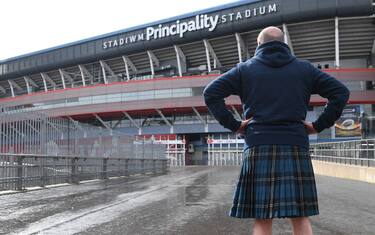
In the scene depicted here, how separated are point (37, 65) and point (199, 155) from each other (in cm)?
3224

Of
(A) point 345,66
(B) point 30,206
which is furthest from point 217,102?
(A) point 345,66

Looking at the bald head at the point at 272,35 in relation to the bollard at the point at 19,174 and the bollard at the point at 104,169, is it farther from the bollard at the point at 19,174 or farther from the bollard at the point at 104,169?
the bollard at the point at 104,169

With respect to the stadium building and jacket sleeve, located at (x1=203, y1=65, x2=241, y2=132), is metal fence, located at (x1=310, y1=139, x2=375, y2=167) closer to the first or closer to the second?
jacket sleeve, located at (x1=203, y1=65, x2=241, y2=132)

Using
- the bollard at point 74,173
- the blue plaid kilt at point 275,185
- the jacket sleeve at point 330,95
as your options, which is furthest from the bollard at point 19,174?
the jacket sleeve at point 330,95

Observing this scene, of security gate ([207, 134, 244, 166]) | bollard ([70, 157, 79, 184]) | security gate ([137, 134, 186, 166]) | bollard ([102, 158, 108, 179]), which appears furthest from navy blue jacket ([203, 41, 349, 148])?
security gate ([137, 134, 186, 166])

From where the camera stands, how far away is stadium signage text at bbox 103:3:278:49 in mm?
59344

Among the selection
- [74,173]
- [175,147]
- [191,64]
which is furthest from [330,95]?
[191,64]

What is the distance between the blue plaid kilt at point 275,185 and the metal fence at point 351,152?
49.2 ft

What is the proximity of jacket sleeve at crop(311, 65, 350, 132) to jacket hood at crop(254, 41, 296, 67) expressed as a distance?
23cm

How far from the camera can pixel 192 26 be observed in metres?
64.2

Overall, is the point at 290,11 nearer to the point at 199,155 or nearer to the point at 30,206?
the point at 199,155

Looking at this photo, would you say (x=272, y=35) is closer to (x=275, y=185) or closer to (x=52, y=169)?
(x=275, y=185)

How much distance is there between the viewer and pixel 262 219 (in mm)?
3258

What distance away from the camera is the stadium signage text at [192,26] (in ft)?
195
